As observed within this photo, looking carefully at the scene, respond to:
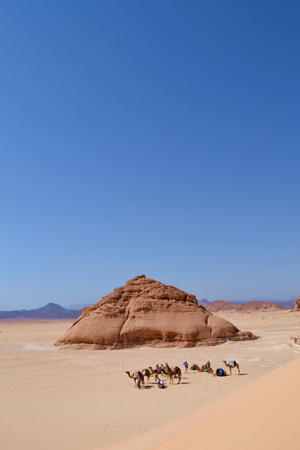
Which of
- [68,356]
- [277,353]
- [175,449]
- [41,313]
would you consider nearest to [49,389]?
[68,356]

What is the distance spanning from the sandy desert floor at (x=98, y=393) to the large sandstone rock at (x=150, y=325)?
1.33 metres

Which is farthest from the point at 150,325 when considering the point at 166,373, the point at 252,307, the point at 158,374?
the point at 252,307

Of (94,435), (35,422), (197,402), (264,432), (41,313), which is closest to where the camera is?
(264,432)

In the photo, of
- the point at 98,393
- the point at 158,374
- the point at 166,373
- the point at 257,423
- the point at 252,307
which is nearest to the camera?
the point at 257,423

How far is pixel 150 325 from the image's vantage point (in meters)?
23.6

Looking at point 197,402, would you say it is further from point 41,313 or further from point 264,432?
point 41,313

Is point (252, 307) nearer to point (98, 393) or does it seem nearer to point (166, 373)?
point (166, 373)

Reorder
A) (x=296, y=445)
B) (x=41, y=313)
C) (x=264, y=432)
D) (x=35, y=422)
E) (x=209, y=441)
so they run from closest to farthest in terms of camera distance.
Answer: (x=296, y=445) < (x=264, y=432) < (x=209, y=441) < (x=35, y=422) < (x=41, y=313)

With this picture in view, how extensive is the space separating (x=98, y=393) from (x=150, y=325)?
1147 centimetres

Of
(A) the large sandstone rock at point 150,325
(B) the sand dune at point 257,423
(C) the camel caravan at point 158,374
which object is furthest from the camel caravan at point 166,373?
(B) the sand dune at point 257,423

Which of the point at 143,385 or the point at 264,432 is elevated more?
the point at 264,432

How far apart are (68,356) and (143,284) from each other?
8.66 metres

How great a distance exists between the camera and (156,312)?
24266 millimetres

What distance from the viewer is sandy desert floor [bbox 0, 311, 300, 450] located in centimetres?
822
